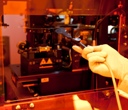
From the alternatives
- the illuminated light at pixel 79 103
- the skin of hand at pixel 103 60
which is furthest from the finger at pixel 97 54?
the illuminated light at pixel 79 103

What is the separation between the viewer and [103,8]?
0.96 m

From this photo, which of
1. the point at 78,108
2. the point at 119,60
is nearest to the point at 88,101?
the point at 78,108

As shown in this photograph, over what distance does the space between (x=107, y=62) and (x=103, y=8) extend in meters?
0.41

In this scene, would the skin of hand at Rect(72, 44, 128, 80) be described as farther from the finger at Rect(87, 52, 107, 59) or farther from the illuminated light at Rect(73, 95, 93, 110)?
the illuminated light at Rect(73, 95, 93, 110)

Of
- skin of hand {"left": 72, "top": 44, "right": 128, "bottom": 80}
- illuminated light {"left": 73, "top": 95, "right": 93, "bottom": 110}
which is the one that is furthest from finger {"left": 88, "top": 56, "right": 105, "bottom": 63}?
illuminated light {"left": 73, "top": 95, "right": 93, "bottom": 110}

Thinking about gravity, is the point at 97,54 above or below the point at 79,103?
above

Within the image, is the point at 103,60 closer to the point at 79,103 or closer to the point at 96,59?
the point at 96,59

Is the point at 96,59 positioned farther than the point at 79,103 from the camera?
No

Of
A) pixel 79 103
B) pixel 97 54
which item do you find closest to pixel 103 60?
pixel 97 54

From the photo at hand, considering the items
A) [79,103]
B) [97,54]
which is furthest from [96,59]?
[79,103]

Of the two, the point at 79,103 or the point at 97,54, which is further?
the point at 79,103

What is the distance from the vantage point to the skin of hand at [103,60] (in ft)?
1.99

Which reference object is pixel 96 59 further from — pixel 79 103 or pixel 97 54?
pixel 79 103

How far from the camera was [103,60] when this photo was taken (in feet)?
2.00
